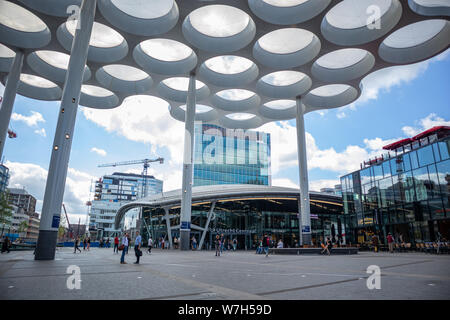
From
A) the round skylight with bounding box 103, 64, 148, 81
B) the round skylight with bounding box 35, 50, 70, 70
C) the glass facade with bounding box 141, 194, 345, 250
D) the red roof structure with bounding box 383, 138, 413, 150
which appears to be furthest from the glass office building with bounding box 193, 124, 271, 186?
the round skylight with bounding box 35, 50, 70, 70

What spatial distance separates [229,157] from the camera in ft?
224

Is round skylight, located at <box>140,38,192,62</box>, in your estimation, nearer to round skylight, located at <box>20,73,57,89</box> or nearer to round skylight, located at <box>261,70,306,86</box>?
round skylight, located at <box>261,70,306,86</box>

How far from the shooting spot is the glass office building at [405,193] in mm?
25547

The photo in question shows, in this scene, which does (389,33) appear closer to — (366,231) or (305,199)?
(305,199)

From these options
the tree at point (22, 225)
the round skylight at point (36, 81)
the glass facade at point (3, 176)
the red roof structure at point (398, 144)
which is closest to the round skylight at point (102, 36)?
the round skylight at point (36, 81)

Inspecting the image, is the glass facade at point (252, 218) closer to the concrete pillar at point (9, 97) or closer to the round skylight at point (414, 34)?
the round skylight at point (414, 34)

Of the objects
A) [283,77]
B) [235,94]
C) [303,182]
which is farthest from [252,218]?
[283,77]

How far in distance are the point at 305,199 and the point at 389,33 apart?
60.1ft

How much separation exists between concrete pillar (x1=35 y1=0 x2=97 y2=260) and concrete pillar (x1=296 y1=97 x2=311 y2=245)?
24712 millimetres

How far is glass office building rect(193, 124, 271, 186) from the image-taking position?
65938 mm

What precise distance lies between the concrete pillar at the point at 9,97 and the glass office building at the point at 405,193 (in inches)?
1456

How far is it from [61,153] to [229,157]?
5438 cm

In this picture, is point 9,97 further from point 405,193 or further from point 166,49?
point 405,193
